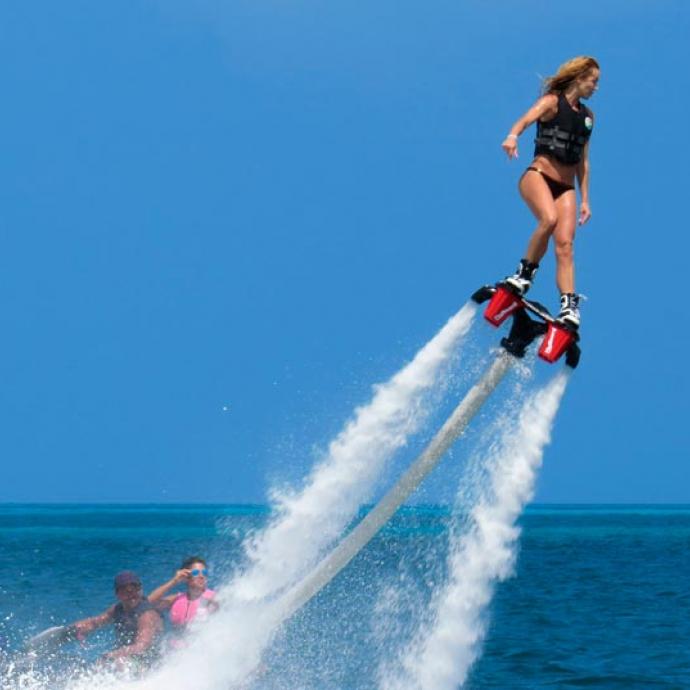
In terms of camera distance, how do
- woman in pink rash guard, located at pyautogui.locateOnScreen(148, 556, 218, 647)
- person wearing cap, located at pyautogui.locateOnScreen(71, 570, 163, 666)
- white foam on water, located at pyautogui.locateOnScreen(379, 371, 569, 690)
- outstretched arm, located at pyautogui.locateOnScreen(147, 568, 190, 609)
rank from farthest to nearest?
1. outstretched arm, located at pyautogui.locateOnScreen(147, 568, 190, 609)
2. person wearing cap, located at pyautogui.locateOnScreen(71, 570, 163, 666)
3. woman in pink rash guard, located at pyautogui.locateOnScreen(148, 556, 218, 647)
4. white foam on water, located at pyautogui.locateOnScreen(379, 371, 569, 690)

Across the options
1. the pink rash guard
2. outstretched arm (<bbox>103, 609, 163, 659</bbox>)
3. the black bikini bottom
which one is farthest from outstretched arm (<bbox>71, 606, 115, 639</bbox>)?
the black bikini bottom

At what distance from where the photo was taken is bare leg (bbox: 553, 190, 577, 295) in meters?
12.7

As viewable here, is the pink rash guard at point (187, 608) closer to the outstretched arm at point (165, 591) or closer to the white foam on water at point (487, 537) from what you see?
the outstretched arm at point (165, 591)

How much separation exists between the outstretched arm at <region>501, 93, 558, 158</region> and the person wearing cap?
7623 mm

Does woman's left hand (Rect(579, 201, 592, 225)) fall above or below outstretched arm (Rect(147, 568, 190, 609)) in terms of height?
above

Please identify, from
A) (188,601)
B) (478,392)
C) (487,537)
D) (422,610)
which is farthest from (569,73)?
(422,610)

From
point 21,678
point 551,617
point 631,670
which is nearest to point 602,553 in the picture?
point 551,617

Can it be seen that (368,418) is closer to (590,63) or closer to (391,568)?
(590,63)

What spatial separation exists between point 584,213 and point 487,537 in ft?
11.5

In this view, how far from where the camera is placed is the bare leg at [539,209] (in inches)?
501

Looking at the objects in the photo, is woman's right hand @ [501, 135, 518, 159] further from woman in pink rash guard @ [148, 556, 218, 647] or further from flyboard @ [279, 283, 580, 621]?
woman in pink rash guard @ [148, 556, 218, 647]

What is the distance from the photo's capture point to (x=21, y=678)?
18016mm

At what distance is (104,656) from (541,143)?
330 inches

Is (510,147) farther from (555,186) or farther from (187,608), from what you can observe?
(187,608)
